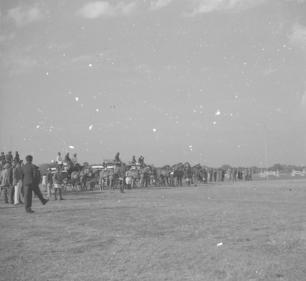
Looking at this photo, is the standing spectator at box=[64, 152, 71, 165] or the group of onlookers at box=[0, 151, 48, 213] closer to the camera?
the group of onlookers at box=[0, 151, 48, 213]

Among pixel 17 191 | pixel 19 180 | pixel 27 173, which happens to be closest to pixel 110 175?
pixel 17 191

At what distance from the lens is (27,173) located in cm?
1853

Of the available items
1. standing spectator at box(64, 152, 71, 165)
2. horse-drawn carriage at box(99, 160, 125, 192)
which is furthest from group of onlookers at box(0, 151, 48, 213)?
horse-drawn carriage at box(99, 160, 125, 192)

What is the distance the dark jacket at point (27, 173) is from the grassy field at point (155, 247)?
2.60 m

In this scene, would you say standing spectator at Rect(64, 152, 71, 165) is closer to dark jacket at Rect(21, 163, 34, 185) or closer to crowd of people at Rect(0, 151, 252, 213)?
crowd of people at Rect(0, 151, 252, 213)

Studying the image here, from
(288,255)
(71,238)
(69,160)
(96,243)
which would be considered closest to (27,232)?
(71,238)

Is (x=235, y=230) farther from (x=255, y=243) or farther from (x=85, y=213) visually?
(x=85, y=213)

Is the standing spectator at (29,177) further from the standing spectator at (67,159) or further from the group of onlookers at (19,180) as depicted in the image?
the standing spectator at (67,159)

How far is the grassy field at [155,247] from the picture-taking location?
7852mm

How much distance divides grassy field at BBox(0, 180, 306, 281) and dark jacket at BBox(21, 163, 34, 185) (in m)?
2.60

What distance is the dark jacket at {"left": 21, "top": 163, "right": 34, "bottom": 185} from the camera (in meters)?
18.4

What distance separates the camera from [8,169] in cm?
2311

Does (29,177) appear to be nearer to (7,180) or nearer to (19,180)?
(19,180)

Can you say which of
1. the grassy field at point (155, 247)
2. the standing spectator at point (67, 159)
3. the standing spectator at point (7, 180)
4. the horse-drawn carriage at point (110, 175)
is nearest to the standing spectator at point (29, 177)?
the grassy field at point (155, 247)
